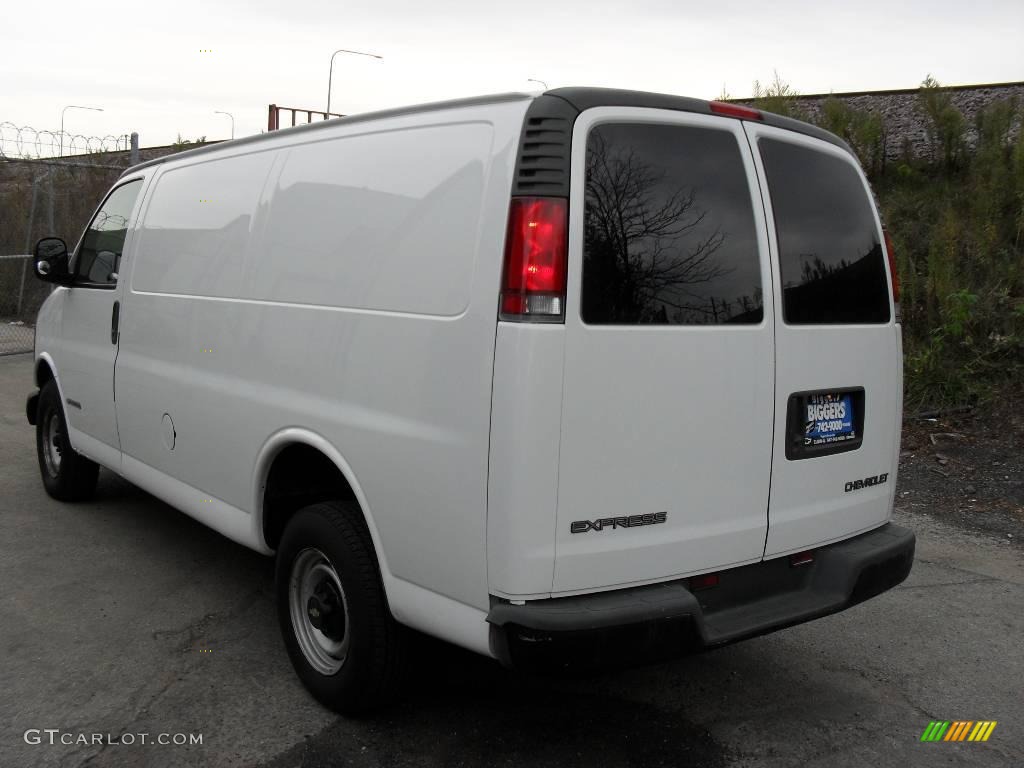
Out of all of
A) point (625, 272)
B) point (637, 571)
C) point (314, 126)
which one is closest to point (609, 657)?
point (637, 571)

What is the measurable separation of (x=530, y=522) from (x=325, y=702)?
1340 mm

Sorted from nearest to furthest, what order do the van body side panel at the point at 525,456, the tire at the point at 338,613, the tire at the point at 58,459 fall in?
the van body side panel at the point at 525,456 < the tire at the point at 338,613 < the tire at the point at 58,459

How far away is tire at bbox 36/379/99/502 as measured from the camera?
240 inches

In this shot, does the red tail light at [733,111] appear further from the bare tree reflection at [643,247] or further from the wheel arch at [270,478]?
the wheel arch at [270,478]

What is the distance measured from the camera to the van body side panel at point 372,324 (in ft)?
9.39

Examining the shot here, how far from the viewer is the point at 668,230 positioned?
9.75 ft

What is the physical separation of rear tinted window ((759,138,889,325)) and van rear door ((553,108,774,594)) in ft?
0.45

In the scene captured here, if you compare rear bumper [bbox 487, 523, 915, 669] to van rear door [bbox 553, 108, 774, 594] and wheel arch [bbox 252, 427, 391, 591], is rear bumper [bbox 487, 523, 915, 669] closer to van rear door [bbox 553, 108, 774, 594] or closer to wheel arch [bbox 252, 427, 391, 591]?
van rear door [bbox 553, 108, 774, 594]

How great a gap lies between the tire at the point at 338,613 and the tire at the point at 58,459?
3.00 m

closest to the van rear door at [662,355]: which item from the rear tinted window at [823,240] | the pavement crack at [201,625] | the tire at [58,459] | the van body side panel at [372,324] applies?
the rear tinted window at [823,240]

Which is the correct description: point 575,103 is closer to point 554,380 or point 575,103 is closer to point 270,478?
point 554,380

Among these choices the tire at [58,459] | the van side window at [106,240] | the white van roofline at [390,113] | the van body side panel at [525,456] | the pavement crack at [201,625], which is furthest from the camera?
the tire at [58,459]

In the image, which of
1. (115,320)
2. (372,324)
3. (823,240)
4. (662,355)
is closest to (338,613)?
(372,324)

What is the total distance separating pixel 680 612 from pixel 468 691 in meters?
1.23
